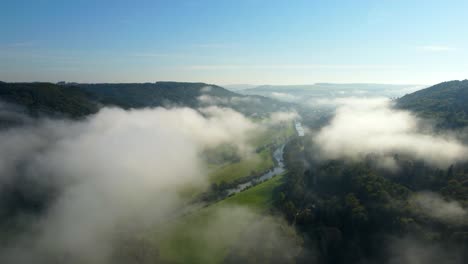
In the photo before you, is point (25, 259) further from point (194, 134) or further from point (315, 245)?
point (194, 134)

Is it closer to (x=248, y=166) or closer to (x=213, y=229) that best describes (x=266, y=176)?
(x=248, y=166)

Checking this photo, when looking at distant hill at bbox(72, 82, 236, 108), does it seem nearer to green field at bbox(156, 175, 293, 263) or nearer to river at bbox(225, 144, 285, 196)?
river at bbox(225, 144, 285, 196)

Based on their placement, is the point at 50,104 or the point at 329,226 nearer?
the point at 329,226

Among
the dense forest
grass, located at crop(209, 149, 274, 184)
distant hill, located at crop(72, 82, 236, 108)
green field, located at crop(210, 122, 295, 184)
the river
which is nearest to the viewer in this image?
the dense forest

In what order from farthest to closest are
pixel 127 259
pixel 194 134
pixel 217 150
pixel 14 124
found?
1. pixel 194 134
2. pixel 217 150
3. pixel 14 124
4. pixel 127 259

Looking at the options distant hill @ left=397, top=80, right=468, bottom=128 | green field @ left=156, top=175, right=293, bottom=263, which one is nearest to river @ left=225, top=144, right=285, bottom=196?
green field @ left=156, top=175, right=293, bottom=263

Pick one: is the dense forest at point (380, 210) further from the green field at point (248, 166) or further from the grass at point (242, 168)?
the green field at point (248, 166)

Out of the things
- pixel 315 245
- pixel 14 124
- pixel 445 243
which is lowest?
pixel 315 245

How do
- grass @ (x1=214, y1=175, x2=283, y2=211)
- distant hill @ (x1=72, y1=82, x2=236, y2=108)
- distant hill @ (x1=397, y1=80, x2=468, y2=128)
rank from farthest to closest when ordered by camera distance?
distant hill @ (x1=72, y1=82, x2=236, y2=108)
distant hill @ (x1=397, y1=80, x2=468, y2=128)
grass @ (x1=214, y1=175, x2=283, y2=211)

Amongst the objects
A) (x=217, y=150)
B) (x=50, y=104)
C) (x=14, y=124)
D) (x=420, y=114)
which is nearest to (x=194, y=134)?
(x=217, y=150)
